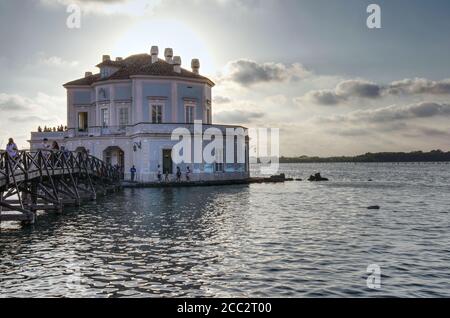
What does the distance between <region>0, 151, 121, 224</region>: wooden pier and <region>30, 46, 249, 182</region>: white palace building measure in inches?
290

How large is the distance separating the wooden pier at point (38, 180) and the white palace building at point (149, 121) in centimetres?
736

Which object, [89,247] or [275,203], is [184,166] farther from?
[89,247]

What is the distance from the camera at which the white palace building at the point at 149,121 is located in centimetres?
4866

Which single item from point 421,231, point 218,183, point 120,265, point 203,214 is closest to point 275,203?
point 203,214

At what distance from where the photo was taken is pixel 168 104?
5306cm

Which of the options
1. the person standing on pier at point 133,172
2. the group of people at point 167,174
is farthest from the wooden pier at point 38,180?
the group of people at point 167,174

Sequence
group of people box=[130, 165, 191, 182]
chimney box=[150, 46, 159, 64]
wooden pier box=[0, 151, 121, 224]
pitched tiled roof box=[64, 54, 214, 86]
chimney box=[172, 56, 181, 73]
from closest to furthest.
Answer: wooden pier box=[0, 151, 121, 224]
group of people box=[130, 165, 191, 182]
pitched tiled roof box=[64, 54, 214, 86]
chimney box=[172, 56, 181, 73]
chimney box=[150, 46, 159, 64]

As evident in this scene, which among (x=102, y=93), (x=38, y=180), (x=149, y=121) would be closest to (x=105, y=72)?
(x=102, y=93)

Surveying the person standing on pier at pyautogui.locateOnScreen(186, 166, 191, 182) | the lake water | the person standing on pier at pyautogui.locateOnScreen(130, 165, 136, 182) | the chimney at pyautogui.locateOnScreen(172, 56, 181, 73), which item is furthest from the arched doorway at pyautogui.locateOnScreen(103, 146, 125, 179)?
the lake water

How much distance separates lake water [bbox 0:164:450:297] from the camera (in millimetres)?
11711

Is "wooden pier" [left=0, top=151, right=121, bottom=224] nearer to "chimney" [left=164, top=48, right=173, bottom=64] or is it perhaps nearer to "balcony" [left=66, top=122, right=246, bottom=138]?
"balcony" [left=66, top=122, right=246, bottom=138]

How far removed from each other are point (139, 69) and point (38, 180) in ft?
103

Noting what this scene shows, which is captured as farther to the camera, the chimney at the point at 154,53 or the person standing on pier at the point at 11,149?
the chimney at the point at 154,53

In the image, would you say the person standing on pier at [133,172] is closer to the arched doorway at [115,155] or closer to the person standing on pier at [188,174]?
the arched doorway at [115,155]
